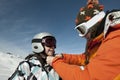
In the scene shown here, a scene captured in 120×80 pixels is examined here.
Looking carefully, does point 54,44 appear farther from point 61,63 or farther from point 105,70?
point 105,70

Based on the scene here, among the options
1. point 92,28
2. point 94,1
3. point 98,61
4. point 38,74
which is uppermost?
point 94,1

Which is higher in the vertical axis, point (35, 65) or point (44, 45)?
point (44, 45)

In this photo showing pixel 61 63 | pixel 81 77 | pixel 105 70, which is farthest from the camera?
pixel 61 63

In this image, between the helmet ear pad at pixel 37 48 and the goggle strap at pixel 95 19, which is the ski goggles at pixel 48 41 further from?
the goggle strap at pixel 95 19

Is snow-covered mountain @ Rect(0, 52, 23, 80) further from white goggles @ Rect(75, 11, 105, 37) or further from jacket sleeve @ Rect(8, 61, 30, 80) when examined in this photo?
white goggles @ Rect(75, 11, 105, 37)

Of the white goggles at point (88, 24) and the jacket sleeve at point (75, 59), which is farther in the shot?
the jacket sleeve at point (75, 59)

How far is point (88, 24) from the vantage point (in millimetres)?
4551

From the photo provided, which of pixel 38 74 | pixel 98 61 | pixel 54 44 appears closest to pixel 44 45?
pixel 54 44

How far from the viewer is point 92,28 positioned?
4477 millimetres

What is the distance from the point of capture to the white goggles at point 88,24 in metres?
4.37

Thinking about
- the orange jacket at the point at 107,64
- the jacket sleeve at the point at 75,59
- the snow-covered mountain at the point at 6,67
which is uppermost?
the orange jacket at the point at 107,64

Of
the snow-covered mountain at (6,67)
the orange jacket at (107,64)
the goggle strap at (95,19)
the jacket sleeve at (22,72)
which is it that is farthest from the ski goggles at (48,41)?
the snow-covered mountain at (6,67)

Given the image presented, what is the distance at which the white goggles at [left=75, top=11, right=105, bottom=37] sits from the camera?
4.37 m

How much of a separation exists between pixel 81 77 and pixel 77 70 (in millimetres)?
205
